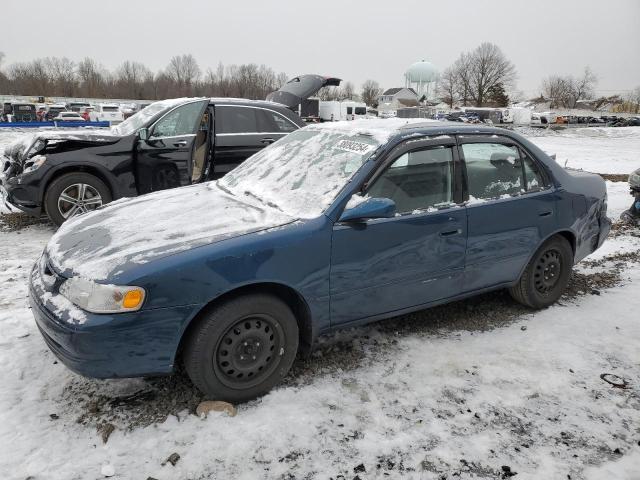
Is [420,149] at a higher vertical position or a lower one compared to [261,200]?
higher

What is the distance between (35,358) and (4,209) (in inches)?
204

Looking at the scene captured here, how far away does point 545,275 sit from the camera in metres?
4.32

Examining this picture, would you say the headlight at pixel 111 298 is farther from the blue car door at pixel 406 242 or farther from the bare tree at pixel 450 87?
the bare tree at pixel 450 87

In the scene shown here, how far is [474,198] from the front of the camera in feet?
12.1

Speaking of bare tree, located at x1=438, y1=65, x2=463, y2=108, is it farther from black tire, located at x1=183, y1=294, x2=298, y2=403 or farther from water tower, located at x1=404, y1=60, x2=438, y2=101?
black tire, located at x1=183, y1=294, x2=298, y2=403

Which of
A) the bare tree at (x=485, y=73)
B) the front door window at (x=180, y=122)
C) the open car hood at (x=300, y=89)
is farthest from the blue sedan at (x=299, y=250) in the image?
the bare tree at (x=485, y=73)

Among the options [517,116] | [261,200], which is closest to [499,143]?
[261,200]

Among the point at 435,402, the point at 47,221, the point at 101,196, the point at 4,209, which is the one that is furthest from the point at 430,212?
the point at 4,209

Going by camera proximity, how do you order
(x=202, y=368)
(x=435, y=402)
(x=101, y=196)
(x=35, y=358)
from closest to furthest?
(x=202, y=368), (x=435, y=402), (x=35, y=358), (x=101, y=196)

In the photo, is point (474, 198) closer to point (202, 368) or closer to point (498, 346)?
point (498, 346)

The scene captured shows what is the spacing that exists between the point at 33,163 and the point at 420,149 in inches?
197

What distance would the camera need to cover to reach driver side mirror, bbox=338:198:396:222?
3.02m

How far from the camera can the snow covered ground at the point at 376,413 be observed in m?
2.49

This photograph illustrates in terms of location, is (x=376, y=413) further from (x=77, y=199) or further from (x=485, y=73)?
(x=485, y=73)
